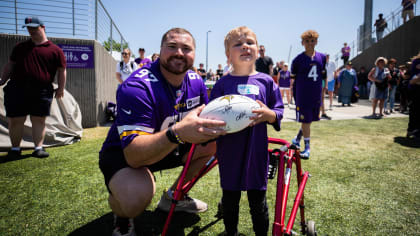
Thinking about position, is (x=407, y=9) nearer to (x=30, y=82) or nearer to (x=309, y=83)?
(x=309, y=83)

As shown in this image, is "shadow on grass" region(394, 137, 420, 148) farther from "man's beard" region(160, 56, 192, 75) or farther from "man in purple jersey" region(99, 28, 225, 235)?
"man's beard" region(160, 56, 192, 75)

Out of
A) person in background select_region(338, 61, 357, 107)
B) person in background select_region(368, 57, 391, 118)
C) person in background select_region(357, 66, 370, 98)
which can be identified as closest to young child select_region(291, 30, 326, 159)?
person in background select_region(368, 57, 391, 118)

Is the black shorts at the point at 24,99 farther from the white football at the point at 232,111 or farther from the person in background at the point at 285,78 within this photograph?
the person in background at the point at 285,78

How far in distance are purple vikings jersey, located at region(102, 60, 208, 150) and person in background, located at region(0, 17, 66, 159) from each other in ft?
8.25

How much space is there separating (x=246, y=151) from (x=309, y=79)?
260 centimetres

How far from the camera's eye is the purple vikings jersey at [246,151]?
1677mm

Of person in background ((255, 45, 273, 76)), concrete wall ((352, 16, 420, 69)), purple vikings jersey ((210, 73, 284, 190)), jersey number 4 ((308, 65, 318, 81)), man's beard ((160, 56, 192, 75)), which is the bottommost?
purple vikings jersey ((210, 73, 284, 190))

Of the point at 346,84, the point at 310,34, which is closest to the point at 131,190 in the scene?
the point at 310,34

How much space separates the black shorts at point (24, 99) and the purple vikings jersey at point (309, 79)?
4.11 metres

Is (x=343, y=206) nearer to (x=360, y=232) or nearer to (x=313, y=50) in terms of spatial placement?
(x=360, y=232)

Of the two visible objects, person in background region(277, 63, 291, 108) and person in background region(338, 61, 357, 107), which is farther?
person in background region(338, 61, 357, 107)

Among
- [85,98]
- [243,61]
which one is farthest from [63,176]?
[85,98]

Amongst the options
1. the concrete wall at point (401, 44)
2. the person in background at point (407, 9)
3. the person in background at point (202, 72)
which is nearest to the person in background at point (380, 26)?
the concrete wall at point (401, 44)

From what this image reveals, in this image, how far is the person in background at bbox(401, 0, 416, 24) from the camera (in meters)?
12.9
